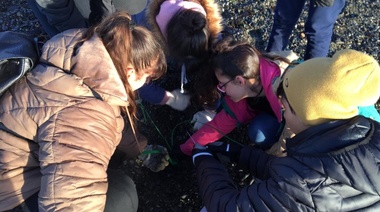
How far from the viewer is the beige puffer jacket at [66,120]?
56.6 inches

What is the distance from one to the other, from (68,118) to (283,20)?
1640 millimetres

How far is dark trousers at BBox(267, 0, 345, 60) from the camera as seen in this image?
7.32ft

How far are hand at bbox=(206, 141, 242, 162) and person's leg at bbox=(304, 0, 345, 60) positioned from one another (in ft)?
2.83

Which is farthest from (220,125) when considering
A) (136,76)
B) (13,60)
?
(13,60)

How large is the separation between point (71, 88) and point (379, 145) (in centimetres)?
115

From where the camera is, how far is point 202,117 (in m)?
2.49

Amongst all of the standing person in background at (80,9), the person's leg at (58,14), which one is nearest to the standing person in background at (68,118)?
the standing person in background at (80,9)

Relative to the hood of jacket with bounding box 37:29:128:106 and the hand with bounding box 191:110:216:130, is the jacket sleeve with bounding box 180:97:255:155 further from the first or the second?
the hood of jacket with bounding box 37:29:128:106

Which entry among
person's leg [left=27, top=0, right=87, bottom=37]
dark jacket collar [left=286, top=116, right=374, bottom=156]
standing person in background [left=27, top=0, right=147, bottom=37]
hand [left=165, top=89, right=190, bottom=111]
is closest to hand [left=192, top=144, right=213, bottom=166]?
hand [left=165, top=89, right=190, bottom=111]

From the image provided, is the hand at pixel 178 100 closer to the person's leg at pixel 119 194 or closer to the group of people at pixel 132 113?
the group of people at pixel 132 113

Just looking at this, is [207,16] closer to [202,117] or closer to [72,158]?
[202,117]

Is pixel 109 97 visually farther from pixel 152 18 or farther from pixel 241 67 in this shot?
pixel 152 18

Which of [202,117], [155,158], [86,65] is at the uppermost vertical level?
[86,65]

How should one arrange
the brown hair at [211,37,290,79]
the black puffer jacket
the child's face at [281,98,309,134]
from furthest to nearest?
the brown hair at [211,37,290,79] → the child's face at [281,98,309,134] → the black puffer jacket
